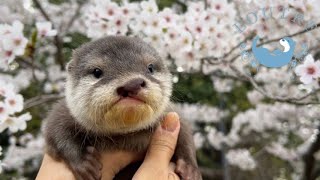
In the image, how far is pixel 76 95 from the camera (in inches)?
101

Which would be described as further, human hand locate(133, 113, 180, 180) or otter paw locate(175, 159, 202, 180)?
otter paw locate(175, 159, 202, 180)

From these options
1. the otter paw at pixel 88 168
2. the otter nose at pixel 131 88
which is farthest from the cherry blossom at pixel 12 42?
the otter nose at pixel 131 88

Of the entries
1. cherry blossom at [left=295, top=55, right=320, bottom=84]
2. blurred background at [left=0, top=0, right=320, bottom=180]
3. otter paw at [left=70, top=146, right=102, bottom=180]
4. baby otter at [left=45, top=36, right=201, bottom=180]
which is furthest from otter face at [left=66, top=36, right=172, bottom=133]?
cherry blossom at [left=295, top=55, right=320, bottom=84]

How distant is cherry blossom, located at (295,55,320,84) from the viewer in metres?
2.89

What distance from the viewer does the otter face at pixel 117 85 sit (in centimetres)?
215

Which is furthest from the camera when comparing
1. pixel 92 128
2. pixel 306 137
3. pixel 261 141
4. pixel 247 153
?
pixel 261 141

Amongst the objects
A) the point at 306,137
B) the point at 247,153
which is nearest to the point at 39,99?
the point at 306,137

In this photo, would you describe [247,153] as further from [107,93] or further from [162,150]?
[107,93]

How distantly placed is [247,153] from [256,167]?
1.57 feet

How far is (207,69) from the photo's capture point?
4.84m

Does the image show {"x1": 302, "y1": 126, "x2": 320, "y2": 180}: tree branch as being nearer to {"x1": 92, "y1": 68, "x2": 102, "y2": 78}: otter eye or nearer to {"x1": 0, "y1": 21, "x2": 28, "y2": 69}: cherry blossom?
{"x1": 92, "y1": 68, "x2": 102, "y2": 78}: otter eye

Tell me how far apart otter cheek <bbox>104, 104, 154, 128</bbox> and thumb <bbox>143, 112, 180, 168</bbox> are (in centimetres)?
39

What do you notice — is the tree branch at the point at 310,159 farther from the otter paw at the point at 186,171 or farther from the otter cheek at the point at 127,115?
the otter cheek at the point at 127,115

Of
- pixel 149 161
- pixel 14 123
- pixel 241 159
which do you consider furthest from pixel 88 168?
pixel 241 159
